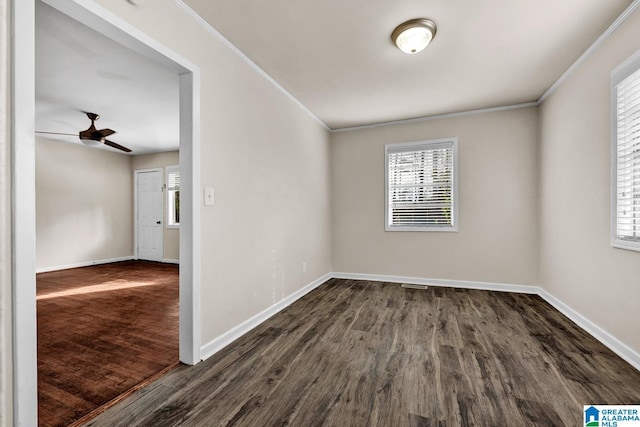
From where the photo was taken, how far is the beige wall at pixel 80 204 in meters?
5.52

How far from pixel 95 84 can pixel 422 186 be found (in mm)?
4437

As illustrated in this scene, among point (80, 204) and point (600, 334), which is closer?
point (600, 334)

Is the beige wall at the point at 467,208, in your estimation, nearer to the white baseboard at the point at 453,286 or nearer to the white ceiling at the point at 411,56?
the white baseboard at the point at 453,286

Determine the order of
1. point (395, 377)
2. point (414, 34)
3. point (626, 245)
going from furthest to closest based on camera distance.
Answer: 1. point (414, 34)
2. point (626, 245)
3. point (395, 377)

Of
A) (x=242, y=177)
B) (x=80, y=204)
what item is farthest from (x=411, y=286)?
(x=80, y=204)

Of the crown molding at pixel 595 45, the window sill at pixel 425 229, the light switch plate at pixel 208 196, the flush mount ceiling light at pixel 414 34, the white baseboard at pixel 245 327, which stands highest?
the crown molding at pixel 595 45

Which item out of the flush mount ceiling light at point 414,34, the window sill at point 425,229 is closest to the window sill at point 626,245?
the window sill at point 425,229

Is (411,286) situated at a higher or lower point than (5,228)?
lower

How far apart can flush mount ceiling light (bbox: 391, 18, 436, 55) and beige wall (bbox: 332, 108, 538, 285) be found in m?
2.22

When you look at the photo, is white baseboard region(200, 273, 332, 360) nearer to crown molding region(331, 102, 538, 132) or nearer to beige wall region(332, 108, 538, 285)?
beige wall region(332, 108, 538, 285)

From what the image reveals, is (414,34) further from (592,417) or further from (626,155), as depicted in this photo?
(592,417)

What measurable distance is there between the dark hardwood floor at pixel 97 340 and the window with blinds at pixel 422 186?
3396mm

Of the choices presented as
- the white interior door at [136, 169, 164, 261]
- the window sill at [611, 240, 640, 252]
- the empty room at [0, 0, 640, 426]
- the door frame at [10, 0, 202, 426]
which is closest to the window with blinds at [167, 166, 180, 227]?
the white interior door at [136, 169, 164, 261]

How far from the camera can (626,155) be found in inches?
85.0
